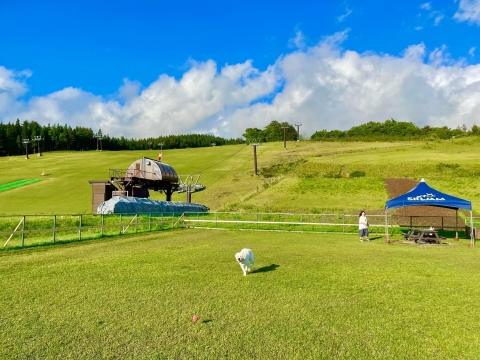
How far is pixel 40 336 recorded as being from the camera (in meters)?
6.06

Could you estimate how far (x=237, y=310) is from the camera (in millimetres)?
7406

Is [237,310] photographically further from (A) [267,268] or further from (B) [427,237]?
(B) [427,237]

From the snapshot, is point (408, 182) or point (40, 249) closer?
point (40, 249)

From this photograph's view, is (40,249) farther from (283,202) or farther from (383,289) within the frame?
(283,202)

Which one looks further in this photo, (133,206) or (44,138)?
(44,138)

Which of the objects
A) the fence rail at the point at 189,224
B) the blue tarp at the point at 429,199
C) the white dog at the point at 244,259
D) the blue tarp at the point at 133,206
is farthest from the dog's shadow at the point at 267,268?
the blue tarp at the point at 133,206

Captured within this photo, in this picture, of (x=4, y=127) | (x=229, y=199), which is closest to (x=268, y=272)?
(x=229, y=199)

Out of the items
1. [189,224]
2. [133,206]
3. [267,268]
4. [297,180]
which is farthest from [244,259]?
[297,180]

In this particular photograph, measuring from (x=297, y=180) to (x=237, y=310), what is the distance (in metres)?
50.5

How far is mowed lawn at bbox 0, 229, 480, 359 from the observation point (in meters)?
5.65

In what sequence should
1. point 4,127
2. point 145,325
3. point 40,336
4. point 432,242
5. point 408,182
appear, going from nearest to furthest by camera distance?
point 40,336 < point 145,325 < point 432,242 < point 408,182 < point 4,127

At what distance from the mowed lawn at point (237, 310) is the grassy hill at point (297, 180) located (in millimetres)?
28850

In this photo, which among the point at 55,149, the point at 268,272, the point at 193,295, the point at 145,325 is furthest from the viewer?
the point at 55,149

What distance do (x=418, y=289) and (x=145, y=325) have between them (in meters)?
6.72
